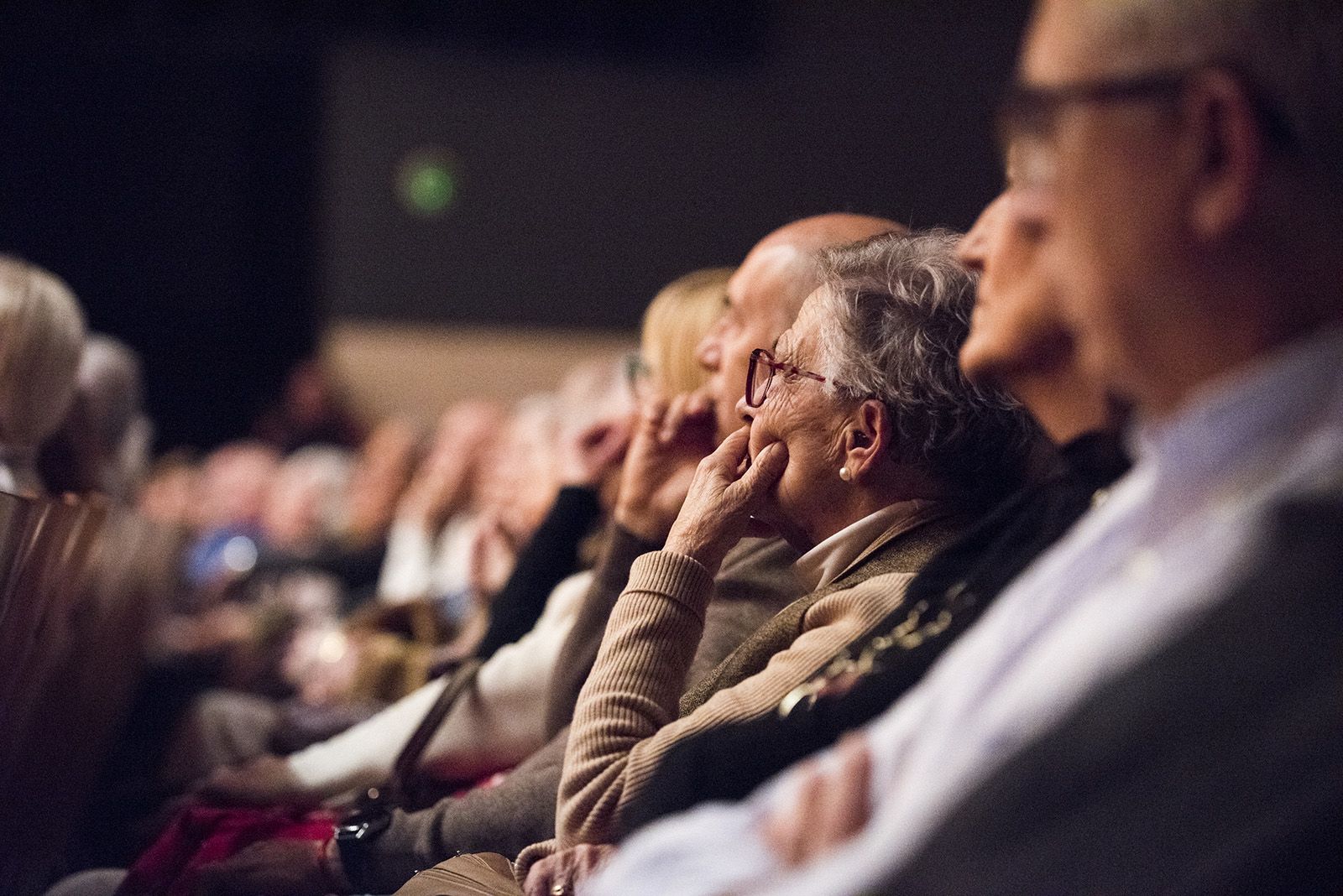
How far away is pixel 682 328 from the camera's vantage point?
6.64 feet

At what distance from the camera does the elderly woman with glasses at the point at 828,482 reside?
1.28m

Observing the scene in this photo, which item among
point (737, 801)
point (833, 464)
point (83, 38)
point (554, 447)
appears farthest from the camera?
point (83, 38)

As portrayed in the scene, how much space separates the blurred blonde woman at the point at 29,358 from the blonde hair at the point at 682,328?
914mm

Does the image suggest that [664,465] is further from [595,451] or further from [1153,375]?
[1153,375]

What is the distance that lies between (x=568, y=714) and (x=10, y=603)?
70 centimetres

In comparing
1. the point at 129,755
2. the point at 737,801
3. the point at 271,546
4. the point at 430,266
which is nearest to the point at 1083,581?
the point at 737,801

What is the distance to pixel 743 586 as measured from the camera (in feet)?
5.21

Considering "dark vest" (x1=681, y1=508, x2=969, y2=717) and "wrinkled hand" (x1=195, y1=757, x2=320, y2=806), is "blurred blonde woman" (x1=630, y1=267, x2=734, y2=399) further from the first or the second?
"wrinkled hand" (x1=195, y1=757, x2=320, y2=806)

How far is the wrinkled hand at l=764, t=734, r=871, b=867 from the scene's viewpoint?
89 centimetres

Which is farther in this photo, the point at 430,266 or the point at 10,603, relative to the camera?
the point at 430,266

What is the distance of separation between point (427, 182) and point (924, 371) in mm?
6165

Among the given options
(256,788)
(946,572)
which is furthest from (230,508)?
(946,572)

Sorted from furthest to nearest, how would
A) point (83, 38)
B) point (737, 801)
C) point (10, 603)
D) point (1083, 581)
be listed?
point (83, 38) → point (10, 603) → point (737, 801) → point (1083, 581)

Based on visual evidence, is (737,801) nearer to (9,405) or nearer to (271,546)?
(9,405)
